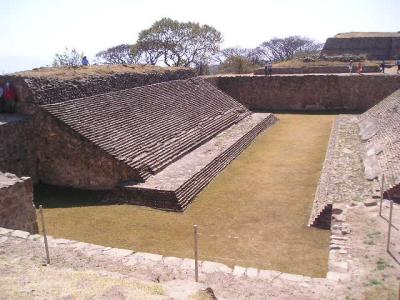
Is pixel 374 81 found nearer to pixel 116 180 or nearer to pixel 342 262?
pixel 116 180

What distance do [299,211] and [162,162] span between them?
4248 millimetres

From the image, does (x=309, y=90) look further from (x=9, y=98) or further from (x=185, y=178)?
(x=9, y=98)

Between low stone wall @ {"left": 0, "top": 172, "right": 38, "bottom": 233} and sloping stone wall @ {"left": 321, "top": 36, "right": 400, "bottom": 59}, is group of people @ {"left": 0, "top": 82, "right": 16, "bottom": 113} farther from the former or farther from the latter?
sloping stone wall @ {"left": 321, "top": 36, "right": 400, "bottom": 59}

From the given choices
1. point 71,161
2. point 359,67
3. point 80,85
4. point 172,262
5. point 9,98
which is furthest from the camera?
point 359,67

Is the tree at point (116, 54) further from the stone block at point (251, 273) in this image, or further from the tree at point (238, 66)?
the stone block at point (251, 273)

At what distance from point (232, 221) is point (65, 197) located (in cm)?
467

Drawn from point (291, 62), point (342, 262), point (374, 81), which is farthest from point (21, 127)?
point (291, 62)

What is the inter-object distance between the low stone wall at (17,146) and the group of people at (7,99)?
0.91 ft

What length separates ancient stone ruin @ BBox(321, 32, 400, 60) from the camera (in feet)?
111

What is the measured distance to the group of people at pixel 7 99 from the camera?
11727 millimetres

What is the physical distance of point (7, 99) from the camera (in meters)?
11.9

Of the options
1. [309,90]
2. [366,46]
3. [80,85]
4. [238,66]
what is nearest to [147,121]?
[80,85]

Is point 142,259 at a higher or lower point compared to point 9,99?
lower

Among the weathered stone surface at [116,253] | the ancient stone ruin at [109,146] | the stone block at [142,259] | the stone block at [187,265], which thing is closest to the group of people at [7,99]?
the ancient stone ruin at [109,146]
